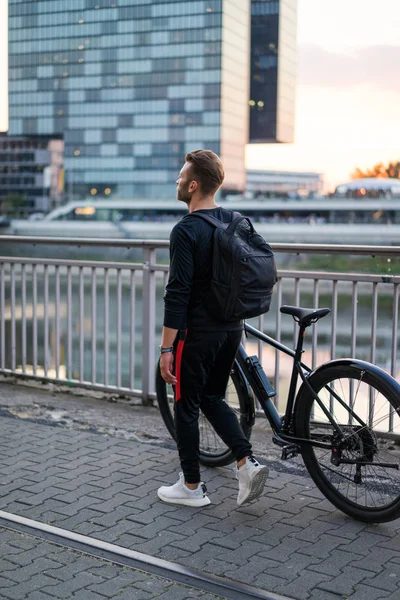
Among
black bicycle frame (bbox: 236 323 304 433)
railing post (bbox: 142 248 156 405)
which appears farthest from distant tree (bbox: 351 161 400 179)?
black bicycle frame (bbox: 236 323 304 433)

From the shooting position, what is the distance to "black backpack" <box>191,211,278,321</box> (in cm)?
384

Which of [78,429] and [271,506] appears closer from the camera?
[271,506]

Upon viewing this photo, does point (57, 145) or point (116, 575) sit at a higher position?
point (57, 145)

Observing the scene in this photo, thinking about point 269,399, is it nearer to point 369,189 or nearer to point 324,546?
point 324,546

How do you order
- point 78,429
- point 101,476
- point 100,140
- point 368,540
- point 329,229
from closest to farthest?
point 368,540 → point 101,476 → point 78,429 → point 329,229 → point 100,140

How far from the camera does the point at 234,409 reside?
4641 millimetres

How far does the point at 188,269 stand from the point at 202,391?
741mm

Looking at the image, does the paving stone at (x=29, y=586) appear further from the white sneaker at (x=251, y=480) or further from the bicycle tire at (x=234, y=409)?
the bicycle tire at (x=234, y=409)

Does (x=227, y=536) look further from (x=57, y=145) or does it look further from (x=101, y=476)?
(x=57, y=145)

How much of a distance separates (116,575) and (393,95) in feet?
322

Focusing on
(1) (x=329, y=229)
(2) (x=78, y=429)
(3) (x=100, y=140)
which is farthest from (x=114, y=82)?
(2) (x=78, y=429)

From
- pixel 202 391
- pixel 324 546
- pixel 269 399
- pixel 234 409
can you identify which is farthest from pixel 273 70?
pixel 324 546

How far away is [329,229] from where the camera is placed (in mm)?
80938

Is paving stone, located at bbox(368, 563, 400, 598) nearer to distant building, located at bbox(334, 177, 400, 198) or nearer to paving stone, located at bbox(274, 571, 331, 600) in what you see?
paving stone, located at bbox(274, 571, 331, 600)
